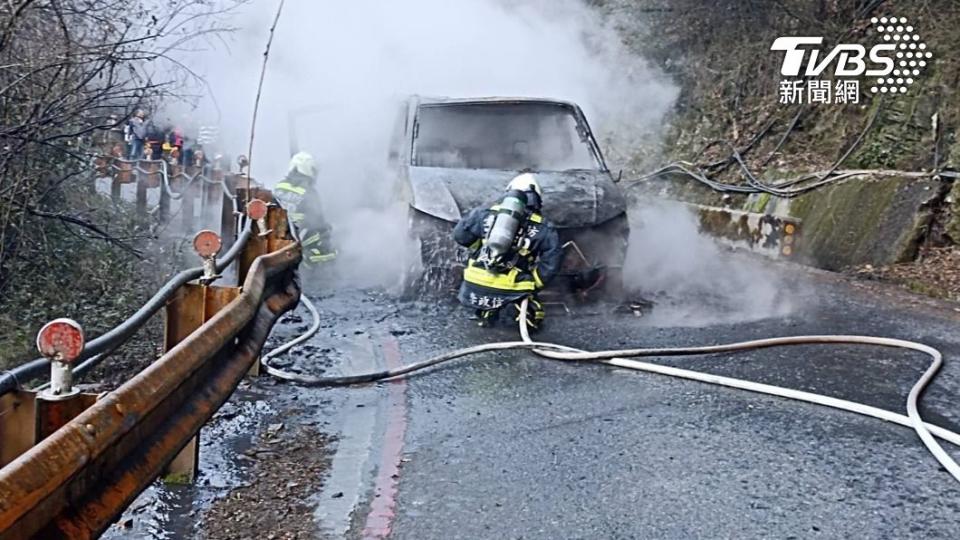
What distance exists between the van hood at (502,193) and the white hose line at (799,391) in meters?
1.12

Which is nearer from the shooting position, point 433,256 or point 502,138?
point 433,256

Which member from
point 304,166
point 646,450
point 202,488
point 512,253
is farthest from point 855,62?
point 202,488

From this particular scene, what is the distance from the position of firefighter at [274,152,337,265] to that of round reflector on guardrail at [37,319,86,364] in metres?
6.94

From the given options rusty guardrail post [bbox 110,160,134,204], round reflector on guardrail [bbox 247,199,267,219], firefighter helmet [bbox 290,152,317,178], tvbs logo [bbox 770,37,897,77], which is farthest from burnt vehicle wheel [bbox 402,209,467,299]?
tvbs logo [bbox 770,37,897,77]

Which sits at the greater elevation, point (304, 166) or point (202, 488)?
point (304, 166)

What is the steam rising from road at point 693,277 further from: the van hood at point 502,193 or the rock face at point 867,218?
the van hood at point 502,193

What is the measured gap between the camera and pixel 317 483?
4203mm

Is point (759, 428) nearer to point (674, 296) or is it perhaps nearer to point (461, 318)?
point (461, 318)

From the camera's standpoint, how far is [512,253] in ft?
23.5

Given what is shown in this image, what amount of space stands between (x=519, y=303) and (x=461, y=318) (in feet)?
2.05

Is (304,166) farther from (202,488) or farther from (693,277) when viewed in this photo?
(202,488)

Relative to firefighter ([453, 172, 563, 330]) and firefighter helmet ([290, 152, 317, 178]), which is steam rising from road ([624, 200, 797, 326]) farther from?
firefighter helmet ([290, 152, 317, 178])

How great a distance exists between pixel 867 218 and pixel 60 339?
9427mm

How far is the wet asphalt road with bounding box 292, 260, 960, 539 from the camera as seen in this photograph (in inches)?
148
